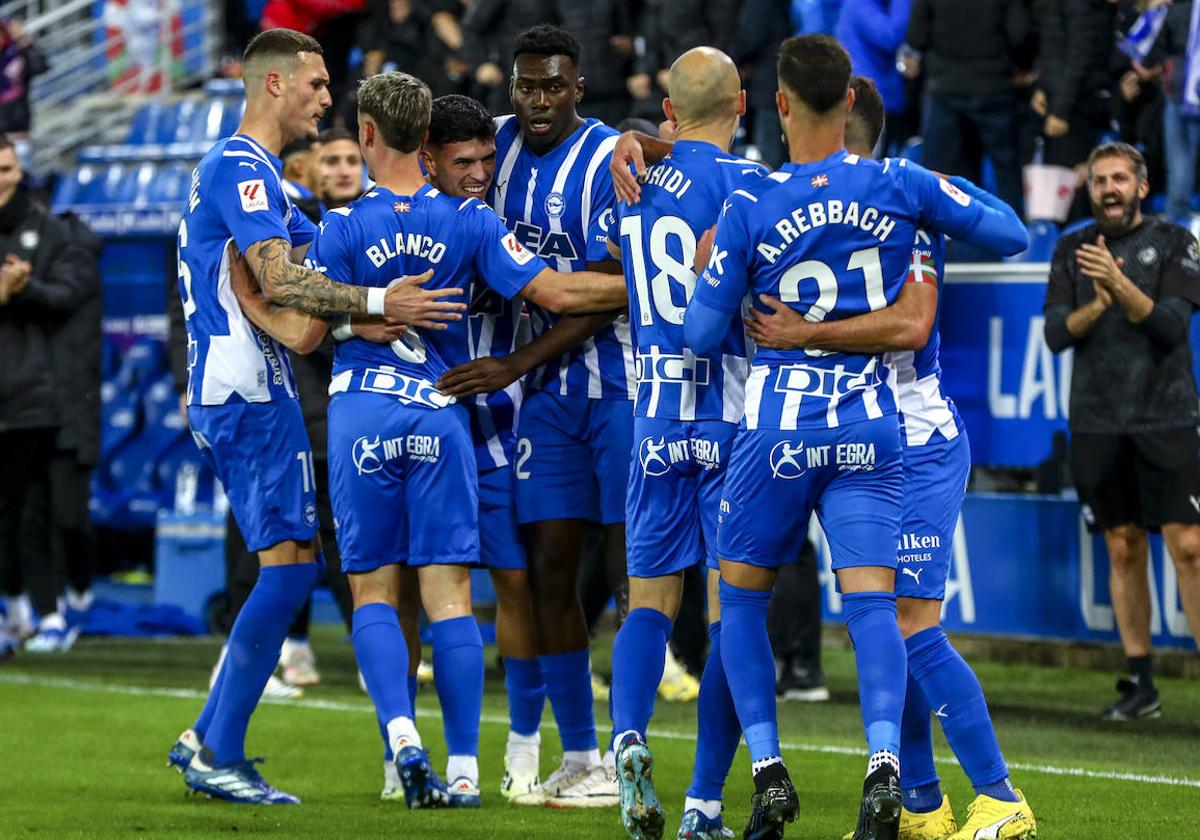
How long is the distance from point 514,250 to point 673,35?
25.0 feet

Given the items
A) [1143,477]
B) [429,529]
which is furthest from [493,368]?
[1143,477]

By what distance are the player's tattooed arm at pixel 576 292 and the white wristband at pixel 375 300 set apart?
0.43 m

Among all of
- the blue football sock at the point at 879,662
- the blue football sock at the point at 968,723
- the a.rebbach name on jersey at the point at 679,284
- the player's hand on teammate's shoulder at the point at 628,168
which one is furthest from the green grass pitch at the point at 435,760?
the player's hand on teammate's shoulder at the point at 628,168

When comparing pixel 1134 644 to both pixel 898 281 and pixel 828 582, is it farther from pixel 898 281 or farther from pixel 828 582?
pixel 898 281

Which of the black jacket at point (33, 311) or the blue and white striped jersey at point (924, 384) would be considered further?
the black jacket at point (33, 311)

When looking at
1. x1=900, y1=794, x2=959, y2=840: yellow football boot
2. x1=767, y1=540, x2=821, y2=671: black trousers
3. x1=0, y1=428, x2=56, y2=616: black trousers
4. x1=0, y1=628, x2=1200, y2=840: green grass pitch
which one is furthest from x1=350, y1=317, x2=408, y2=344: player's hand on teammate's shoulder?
x1=0, y1=428, x2=56, y2=616: black trousers

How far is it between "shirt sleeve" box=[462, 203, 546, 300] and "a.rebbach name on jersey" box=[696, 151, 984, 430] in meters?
0.96

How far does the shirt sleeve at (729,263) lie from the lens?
5367mm

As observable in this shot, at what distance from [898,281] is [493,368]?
4.90 ft

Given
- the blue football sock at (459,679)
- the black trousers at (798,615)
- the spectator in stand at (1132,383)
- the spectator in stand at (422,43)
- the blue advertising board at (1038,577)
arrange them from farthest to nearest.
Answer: the spectator in stand at (422,43) < the blue advertising board at (1038,577) < the black trousers at (798,615) < the spectator in stand at (1132,383) < the blue football sock at (459,679)

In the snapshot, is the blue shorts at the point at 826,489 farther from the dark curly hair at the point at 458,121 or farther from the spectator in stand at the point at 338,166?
the spectator in stand at the point at 338,166

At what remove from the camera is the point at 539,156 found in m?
6.68

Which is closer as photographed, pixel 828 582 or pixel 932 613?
pixel 932 613

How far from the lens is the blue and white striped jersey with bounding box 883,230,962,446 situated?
5598 mm
